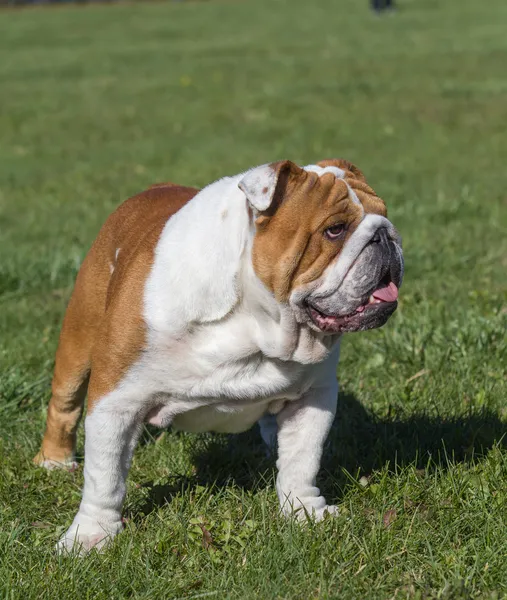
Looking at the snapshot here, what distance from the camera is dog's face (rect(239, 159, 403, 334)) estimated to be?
3211mm

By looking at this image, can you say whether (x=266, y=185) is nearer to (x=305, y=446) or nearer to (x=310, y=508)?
(x=305, y=446)

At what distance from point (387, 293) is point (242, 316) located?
525mm

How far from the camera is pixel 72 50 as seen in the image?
2538 cm

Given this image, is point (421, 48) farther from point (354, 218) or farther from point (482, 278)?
point (354, 218)

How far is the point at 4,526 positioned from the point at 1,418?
107 centimetres

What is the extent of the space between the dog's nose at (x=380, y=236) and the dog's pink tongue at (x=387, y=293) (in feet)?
0.61

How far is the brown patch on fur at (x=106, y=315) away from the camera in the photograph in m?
3.52

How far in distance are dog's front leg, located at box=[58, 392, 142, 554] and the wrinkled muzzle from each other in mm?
813

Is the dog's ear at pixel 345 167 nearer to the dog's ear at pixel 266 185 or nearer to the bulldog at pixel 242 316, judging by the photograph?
the bulldog at pixel 242 316

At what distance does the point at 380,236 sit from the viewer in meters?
3.28

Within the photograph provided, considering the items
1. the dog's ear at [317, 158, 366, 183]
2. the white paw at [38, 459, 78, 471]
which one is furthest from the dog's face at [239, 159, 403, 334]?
the white paw at [38, 459, 78, 471]

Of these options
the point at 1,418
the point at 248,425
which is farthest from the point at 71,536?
the point at 1,418

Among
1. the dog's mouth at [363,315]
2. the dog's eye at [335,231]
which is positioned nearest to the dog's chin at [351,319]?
the dog's mouth at [363,315]

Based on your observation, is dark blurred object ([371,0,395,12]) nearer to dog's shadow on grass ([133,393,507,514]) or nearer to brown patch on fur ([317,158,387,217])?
dog's shadow on grass ([133,393,507,514])
